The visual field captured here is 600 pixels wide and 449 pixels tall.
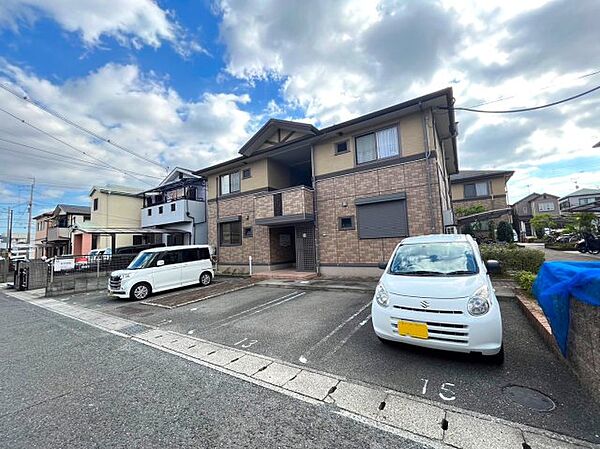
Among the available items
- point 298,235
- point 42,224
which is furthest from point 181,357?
point 42,224

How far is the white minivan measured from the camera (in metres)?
8.78

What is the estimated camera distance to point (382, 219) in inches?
388

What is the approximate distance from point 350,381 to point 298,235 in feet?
30.4

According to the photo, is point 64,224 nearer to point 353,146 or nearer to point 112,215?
point 112,215

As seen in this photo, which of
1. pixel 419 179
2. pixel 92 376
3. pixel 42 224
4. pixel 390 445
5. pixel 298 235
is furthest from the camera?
pixel 42 224

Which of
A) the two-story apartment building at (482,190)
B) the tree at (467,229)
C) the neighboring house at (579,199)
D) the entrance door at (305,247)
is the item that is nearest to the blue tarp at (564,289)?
the entrance door at (305,247)

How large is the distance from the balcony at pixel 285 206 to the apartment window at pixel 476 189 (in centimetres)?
1933

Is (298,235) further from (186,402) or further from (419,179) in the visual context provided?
(186,402)

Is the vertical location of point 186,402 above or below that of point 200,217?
below

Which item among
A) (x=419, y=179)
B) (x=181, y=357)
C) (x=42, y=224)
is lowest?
(x=181, y=357)

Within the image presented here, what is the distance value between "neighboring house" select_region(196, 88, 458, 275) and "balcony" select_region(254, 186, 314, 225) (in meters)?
0.04

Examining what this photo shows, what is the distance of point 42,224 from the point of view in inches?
1323

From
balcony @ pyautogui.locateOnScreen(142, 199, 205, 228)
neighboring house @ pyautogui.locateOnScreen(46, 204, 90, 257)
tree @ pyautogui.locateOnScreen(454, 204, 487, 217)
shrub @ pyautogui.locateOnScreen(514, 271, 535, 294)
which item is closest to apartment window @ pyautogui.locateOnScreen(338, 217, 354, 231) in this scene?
shrub @ pyautogui.locateOnScreen(514, 271, 535, 294)

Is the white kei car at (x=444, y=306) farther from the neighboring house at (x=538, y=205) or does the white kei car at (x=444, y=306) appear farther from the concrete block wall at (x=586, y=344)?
the neighboring house at (x=538, y=205)
